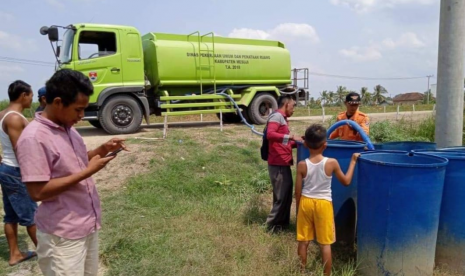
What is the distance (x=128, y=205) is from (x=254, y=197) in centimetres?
172

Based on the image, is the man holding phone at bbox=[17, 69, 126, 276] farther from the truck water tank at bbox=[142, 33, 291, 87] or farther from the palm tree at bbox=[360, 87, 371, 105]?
the palm tree at bbox=[360, 87, 371, 105]

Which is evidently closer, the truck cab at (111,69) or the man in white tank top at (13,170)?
the man in white tank top at (13,170)

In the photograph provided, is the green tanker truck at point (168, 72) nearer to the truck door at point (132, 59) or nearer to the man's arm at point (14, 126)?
the truck door at point (132, 59)

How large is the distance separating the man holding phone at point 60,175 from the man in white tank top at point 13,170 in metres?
1.48

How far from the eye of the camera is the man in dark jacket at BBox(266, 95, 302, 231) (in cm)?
380

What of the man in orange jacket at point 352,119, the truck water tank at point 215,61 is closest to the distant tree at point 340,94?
the truck water tank at point 215,61

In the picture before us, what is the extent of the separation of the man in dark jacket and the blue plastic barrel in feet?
4.66

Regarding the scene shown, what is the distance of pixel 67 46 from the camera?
901cm

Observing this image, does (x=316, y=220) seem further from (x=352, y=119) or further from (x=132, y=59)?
(x=132, y=59)

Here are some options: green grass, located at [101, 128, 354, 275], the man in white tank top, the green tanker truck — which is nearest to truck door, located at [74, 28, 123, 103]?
the green tanker truck

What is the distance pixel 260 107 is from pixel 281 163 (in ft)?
27.2

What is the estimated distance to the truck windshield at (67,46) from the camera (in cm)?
889

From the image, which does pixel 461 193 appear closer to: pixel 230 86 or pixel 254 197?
pixel 254 197

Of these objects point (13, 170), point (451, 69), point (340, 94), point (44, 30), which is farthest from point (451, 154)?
point (340, 94)
